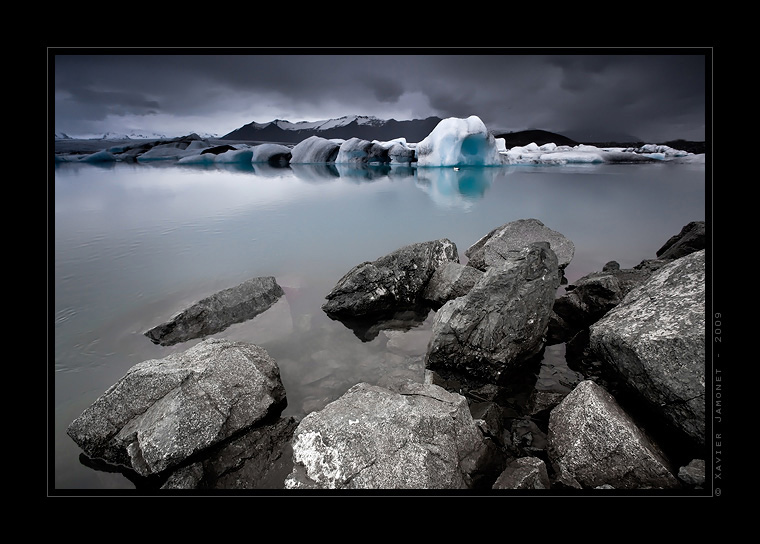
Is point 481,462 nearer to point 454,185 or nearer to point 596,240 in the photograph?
point 596,240

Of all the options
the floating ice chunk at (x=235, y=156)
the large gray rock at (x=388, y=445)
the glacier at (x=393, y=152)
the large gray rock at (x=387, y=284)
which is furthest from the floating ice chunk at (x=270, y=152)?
the large gray rock at (x=388, y=445)

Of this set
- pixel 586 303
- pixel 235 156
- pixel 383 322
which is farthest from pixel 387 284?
pixel 235 156

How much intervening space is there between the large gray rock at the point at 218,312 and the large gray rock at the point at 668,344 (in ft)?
15.4

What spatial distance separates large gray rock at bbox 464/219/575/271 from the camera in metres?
7.11

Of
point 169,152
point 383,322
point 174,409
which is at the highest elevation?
point 169,152

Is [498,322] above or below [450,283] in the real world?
below

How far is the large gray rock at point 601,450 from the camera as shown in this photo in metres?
2.55

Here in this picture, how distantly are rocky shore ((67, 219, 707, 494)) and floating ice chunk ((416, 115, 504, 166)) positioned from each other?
18.0 meters

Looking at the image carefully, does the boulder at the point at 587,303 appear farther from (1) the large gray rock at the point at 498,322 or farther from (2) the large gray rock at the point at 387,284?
(2) the large gray rock at the point at 387,284

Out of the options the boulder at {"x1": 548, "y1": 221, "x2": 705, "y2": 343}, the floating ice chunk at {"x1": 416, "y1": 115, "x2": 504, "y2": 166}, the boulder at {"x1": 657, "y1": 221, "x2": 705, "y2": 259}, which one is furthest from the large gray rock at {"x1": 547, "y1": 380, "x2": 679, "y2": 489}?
the floating ice chunk at {"x1": 416, "y1": 115, "x2": 504, "y2": 166}

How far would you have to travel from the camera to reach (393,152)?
29359 mm

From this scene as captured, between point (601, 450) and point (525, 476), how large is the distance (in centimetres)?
64

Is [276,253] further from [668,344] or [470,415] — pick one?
[668,344]

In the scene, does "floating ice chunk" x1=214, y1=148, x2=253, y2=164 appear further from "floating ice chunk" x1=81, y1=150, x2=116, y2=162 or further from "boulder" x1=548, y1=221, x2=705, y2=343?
"boulder" x1=548, y1=221, x2=705, y2=343
